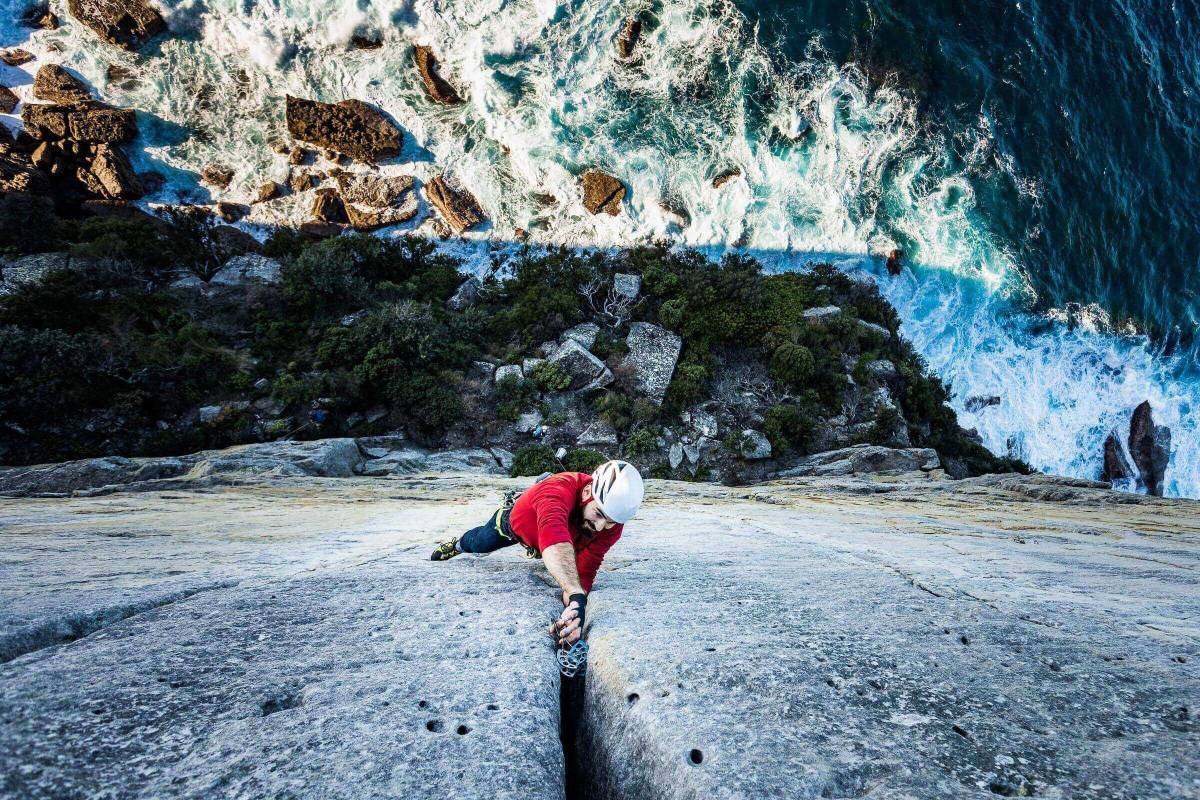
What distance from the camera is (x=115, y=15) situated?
1841cm

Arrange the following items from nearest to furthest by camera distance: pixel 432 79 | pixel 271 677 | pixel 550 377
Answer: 1. pixel 271 677
2. pixel 550 377
3. pixel 432 79

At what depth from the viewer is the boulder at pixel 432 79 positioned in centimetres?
1850

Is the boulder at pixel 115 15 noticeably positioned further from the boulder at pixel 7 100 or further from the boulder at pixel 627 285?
the boulder at pixel 627 285

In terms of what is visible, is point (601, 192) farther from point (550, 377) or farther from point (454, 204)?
point (550, 377)

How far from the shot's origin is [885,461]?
40.4 ft

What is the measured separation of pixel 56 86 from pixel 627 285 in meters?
23.9

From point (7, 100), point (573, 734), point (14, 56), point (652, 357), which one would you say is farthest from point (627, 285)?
point (14, 56)

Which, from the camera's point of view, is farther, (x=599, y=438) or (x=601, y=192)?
(x=601, y=192)

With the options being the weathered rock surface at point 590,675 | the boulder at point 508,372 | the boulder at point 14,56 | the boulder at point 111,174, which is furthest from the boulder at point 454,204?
the weathered rock surface at point 590,675

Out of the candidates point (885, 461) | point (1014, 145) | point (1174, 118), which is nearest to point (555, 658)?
point (885, 461)

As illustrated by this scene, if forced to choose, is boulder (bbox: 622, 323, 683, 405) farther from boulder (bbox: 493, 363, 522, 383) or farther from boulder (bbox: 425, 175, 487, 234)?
boulder (bbox: 425, 175, 487, 234)

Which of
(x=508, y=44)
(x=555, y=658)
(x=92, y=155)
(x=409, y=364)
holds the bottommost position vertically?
(x=555, y=658)

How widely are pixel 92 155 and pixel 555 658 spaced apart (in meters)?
27.7

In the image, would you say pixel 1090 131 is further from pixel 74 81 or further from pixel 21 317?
pixel 74 81
